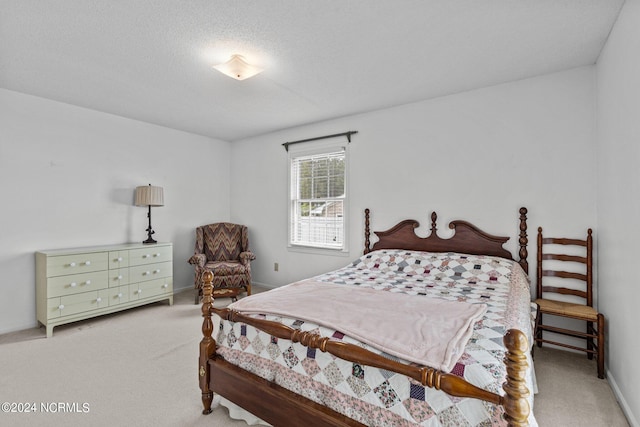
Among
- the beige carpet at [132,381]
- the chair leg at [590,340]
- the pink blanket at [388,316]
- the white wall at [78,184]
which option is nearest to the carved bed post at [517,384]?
the pink blanket at [388,316]

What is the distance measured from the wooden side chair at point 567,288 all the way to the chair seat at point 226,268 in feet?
10.6

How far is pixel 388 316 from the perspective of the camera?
1651mm

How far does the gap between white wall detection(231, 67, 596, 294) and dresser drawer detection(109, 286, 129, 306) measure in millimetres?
2039

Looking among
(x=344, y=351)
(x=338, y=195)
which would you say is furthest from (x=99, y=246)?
(x=344, y=351)

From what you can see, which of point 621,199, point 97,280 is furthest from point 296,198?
point 621,199

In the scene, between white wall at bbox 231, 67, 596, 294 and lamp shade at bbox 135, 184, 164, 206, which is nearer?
white wall at bbox 231, 67, 596, 294

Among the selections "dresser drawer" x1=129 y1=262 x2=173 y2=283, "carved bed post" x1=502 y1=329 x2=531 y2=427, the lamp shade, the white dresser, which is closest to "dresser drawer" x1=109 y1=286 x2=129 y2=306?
the white dresser

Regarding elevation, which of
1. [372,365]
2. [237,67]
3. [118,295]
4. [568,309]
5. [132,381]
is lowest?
[132,381]

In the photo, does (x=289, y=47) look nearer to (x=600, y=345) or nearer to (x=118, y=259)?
(x=118, y=259)

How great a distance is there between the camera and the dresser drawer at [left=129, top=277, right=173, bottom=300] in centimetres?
369

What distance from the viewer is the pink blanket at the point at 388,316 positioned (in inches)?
51.5

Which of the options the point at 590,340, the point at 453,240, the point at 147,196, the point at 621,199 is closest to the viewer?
the point at 621,199

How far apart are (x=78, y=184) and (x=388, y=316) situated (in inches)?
150

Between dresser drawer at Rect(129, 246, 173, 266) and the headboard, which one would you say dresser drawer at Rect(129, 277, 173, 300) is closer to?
dresser drawer at Rect(129, 246, 173, 266)
